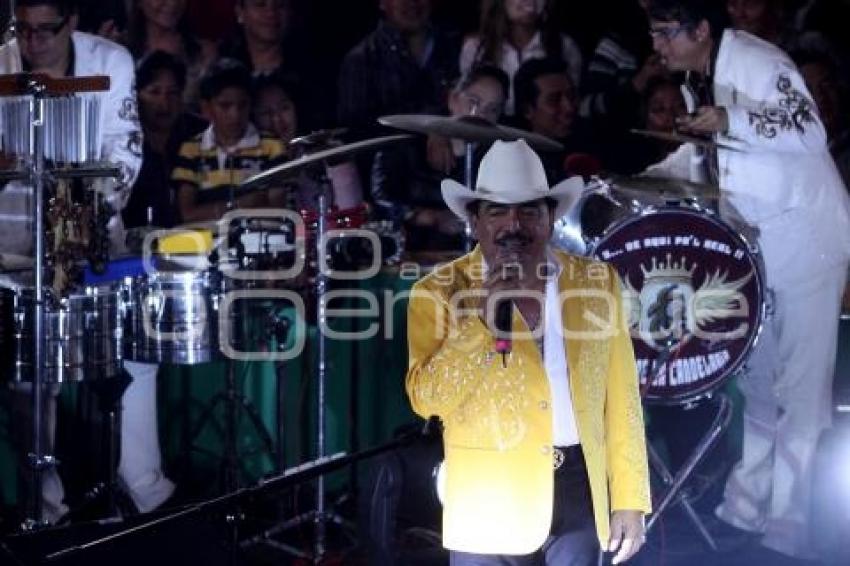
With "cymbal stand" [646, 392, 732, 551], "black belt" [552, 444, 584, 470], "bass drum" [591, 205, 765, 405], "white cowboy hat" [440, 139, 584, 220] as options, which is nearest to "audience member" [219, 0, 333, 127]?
"bass drum" [591, 205, 765, 405]

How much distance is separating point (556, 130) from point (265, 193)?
177cm

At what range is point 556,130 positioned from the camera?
27.4ft

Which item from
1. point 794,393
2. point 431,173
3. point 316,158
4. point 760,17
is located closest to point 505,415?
point 316,158

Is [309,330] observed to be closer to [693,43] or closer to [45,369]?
[45,369]

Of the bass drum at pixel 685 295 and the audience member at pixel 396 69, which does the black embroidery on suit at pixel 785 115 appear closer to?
the bass drum at pixel 685 295

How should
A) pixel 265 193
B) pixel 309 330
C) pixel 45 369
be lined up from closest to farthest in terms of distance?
pixel 45 369
pixel 309 330
pixel 265 193

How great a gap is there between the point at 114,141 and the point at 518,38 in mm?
2541

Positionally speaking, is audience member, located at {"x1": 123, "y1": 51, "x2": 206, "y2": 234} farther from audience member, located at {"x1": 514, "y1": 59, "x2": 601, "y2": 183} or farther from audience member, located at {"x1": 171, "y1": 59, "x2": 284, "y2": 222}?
audience member, located at {"x1": 514, "y1": 59, "x2": 601, "y2": 183}

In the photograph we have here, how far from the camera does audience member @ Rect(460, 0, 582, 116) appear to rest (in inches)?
332

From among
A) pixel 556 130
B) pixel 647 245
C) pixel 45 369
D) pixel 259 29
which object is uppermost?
pixel 259 29

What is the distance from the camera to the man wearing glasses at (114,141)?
23.8ft

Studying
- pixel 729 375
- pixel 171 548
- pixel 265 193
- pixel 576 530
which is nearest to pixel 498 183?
pixel 576 530

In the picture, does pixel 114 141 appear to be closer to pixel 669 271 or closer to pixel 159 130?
pixel 159 130

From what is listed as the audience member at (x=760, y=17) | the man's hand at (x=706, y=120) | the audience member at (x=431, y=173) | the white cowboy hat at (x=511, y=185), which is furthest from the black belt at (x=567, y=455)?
the audience member at (x=760, y=17)
